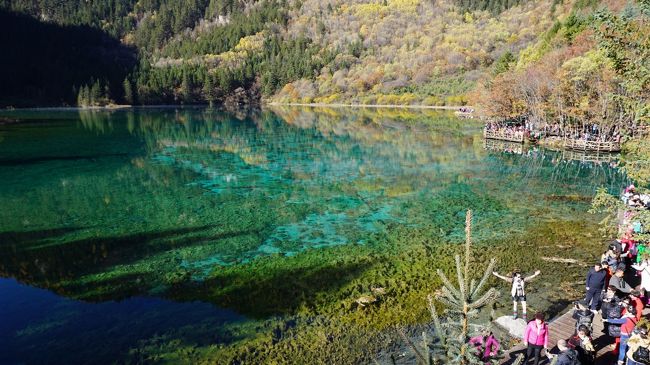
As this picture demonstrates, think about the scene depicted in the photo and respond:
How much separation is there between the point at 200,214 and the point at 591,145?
155ft

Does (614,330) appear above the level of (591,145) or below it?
below

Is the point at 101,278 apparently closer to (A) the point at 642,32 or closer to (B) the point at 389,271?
(B) the point at 389,271

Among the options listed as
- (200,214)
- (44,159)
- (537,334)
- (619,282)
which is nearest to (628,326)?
(537,334)

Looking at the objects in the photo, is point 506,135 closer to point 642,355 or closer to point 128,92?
point 642,355

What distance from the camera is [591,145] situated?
54562 mm

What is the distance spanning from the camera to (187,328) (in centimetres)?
1658

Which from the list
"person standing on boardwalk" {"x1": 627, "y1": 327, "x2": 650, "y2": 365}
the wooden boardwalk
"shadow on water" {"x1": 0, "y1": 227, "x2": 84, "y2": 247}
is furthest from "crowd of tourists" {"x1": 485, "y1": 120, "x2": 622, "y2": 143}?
"shadow on water" {"x1": 0, "y1": 227, "x2": 84, "y2": 247}

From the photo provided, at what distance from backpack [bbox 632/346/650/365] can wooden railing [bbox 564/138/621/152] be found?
167 ft

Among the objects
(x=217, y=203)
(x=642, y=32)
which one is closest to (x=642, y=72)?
(x=642, y=32)

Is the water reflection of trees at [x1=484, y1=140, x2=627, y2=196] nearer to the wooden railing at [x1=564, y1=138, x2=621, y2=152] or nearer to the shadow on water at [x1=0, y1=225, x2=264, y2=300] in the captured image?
the wooden railing at [x1=564, y1=138, x2=621, y2=152]

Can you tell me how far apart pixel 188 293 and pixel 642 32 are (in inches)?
718

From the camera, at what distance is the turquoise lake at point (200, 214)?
56.8 feet

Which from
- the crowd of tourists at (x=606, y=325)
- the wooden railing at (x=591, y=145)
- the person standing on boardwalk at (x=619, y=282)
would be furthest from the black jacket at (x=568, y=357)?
the wooden railing at (x=591, y=145)

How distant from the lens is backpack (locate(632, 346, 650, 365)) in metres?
9.75
